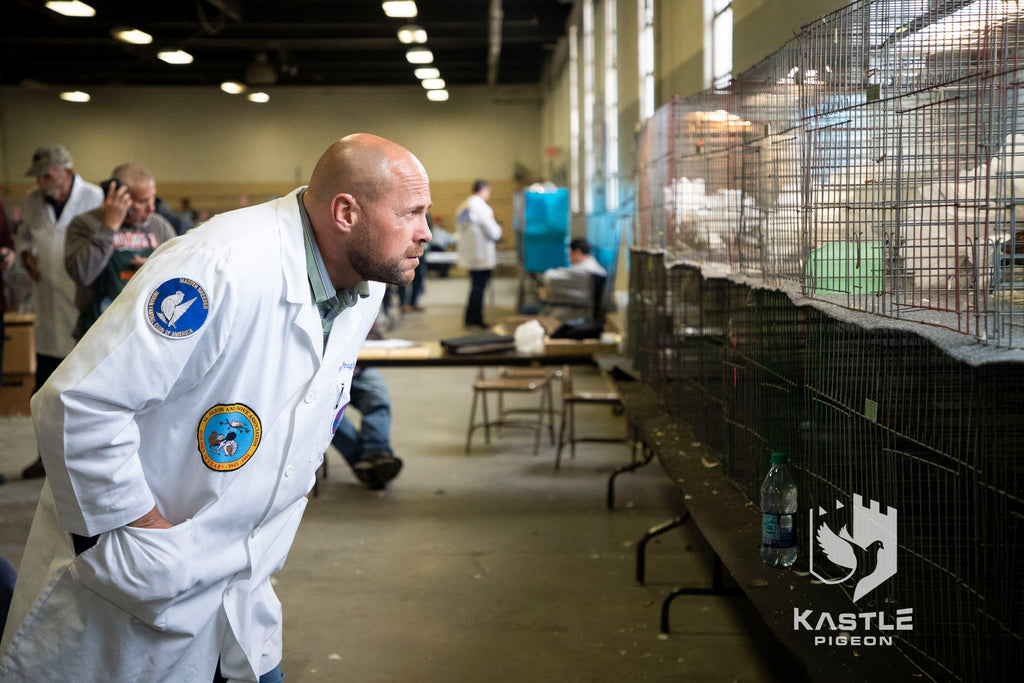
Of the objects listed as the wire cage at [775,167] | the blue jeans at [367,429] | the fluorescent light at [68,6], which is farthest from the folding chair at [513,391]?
the fluorescent light at [68,6]

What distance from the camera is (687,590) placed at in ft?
11.6

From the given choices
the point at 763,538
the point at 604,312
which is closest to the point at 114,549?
the point at 763,538

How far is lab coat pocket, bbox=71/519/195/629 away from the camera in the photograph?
176 cm

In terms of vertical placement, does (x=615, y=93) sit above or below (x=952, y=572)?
above

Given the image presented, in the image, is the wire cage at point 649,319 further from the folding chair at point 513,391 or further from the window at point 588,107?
the window at point 588,107

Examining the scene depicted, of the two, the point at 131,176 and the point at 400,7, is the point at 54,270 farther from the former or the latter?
the point at 400,7

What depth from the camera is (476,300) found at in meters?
12.3

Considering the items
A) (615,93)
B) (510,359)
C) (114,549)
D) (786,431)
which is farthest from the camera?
(615,93)

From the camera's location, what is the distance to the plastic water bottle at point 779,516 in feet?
9.22

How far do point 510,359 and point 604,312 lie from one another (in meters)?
4.10

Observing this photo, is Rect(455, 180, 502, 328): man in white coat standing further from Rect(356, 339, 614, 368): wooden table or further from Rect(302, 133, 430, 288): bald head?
Rect(302, 133, 430, 288): bald head

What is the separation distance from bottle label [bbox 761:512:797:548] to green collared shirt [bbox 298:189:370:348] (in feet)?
4.88

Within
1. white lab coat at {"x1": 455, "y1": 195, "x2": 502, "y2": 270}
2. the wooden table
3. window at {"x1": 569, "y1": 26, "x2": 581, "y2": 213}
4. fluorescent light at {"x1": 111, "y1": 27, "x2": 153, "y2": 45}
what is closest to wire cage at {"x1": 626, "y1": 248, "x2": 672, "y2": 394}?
the wooden table

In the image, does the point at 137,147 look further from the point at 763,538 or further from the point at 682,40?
the point at 763,538
